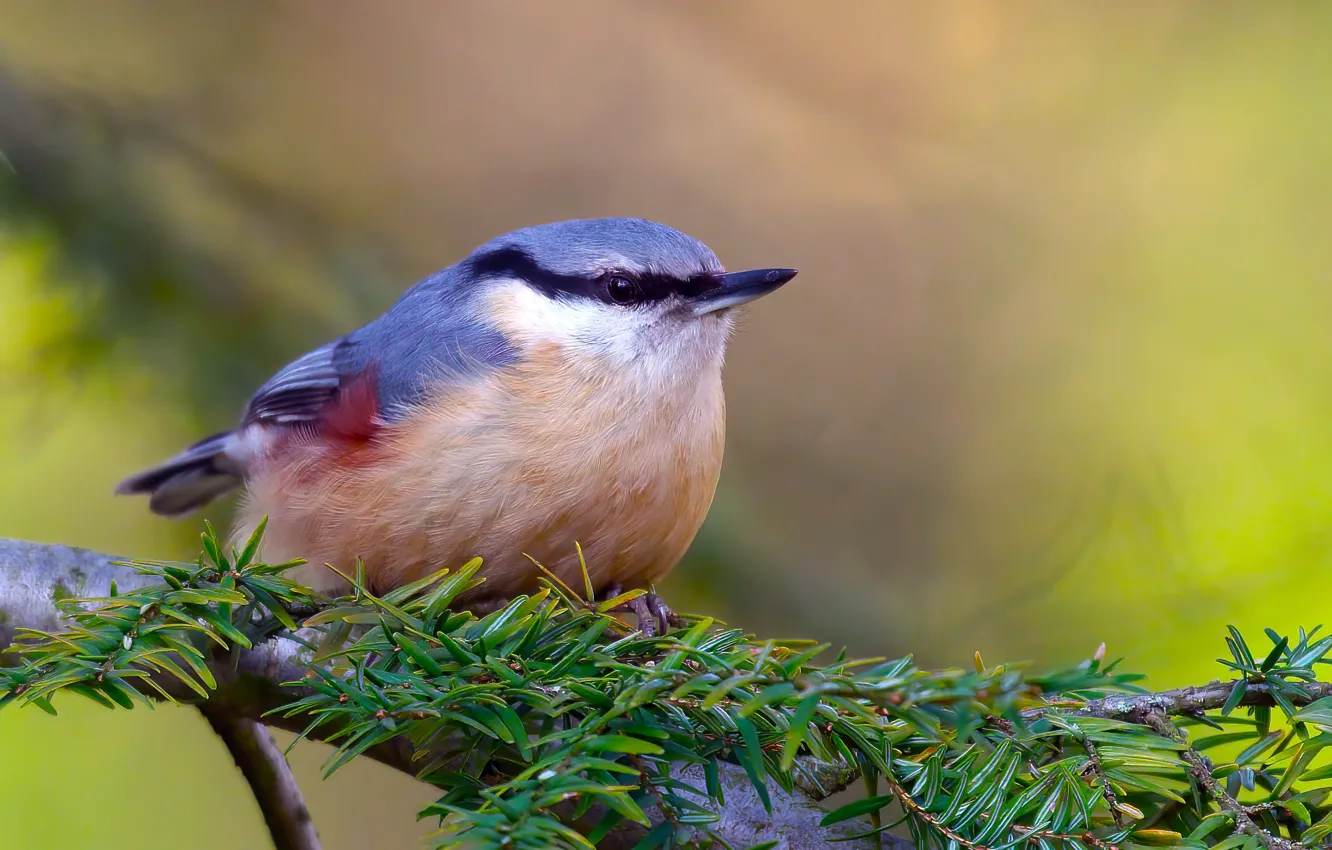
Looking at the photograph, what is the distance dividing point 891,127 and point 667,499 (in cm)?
177

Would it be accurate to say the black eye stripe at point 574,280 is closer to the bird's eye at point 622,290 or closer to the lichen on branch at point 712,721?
the bird's eye at point 622,290

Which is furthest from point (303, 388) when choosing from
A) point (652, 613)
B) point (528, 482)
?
point (652, 613)

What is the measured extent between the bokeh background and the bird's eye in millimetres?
513

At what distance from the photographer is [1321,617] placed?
1.44 m

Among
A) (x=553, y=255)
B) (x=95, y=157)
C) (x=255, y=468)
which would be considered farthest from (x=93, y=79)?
(x=553, y=255)

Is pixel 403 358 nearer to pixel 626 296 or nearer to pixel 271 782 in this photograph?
pixel 626 296

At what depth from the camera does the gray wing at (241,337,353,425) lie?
5.05 ft

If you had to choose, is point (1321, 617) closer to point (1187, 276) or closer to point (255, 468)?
point (1187, 276)

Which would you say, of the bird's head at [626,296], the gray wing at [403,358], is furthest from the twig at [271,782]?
the bird's head at [626,296]

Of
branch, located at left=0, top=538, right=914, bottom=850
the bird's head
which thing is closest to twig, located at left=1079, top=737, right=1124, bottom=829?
branch, located at left=0, top=538, right=914, bottom=850

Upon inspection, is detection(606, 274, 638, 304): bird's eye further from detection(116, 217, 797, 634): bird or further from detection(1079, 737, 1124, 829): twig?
detection(1079, 737, 1124, 829): twig

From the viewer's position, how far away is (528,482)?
1199 mm

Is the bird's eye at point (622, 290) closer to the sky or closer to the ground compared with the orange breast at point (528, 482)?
closer to the sky

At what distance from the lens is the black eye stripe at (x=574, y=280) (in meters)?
1.42
